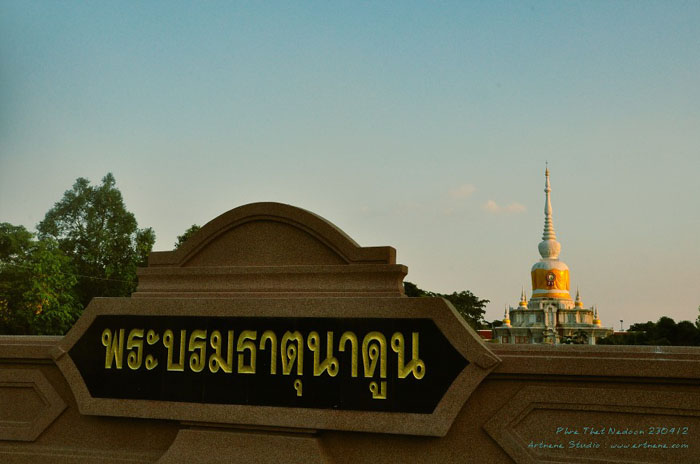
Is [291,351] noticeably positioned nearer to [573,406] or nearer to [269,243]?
[269,243]

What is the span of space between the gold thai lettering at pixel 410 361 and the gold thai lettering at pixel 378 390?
0.23 metres

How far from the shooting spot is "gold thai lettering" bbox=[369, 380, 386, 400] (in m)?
6.83

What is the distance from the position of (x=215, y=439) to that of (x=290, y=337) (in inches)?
60.8

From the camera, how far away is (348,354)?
7062 mm

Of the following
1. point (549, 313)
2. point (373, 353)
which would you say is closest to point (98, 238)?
point (373, 353)

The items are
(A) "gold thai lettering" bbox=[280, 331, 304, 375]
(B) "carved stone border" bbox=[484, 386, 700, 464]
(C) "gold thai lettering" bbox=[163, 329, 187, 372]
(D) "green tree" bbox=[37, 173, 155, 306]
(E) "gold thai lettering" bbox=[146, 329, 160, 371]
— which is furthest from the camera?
(D) "green tree" bbox=[37, 173, 155, 306]

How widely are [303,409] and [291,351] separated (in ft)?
2.25

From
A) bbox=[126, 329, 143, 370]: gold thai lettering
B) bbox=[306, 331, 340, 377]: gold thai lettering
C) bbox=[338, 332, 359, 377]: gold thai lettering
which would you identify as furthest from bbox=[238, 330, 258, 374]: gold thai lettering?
bbox=[126, 329, 143, 370]: gold thai lettering

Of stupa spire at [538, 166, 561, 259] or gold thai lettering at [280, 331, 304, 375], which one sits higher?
stupa spire at [538, 166, 561, 259]

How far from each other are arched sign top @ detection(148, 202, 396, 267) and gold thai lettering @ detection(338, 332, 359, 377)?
909 mm

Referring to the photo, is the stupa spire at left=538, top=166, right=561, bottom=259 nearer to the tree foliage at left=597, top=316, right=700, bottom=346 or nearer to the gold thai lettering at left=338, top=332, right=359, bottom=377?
the tree foliage at left=597, top=316, right=700, bottom=346

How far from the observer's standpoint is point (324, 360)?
7.14 meters

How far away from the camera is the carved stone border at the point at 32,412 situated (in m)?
8.20

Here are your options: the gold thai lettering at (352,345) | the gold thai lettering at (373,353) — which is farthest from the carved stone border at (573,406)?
the gold thai lettering at (352,345)
